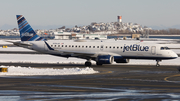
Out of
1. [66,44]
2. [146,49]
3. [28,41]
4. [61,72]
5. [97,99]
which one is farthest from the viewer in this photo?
[28,41]

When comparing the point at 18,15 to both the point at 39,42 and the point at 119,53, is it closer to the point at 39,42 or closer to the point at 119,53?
the point at 39,42

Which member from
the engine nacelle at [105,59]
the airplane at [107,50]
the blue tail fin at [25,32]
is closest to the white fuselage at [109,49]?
the airplane at [107,50]

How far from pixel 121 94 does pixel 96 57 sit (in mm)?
25058

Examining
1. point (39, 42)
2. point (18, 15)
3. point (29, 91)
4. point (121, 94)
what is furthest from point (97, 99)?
point (18, 15)

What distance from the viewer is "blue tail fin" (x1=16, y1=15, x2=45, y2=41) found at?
171ft

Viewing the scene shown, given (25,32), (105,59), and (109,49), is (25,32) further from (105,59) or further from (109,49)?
(105,59)

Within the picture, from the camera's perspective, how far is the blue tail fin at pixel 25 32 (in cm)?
5197

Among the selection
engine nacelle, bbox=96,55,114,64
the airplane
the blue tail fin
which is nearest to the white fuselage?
the airplane

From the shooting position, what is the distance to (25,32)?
171 feet

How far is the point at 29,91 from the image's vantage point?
21938 mm

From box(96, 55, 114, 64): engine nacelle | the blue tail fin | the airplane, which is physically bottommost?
box(96, 55, 114, 64): engine nacelle

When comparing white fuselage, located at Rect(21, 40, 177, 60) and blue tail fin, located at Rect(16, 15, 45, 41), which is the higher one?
blue tail fin, located at Rect(16, 15, 45, 41)

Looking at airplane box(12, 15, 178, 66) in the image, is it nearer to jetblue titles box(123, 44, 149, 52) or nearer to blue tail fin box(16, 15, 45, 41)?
jetblue titles box(123, 44, 149, 52)

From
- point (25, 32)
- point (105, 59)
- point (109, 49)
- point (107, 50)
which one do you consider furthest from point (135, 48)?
point (25, 32)
